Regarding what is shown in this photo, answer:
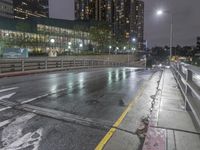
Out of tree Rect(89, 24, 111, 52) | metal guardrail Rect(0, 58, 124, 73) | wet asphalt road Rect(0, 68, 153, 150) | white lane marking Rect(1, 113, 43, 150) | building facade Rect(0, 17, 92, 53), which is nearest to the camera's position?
white lane marking Rect(1, 113, 43, 150)

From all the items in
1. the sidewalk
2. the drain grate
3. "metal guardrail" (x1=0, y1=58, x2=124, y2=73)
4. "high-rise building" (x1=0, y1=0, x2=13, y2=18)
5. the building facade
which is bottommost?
the sidewalk

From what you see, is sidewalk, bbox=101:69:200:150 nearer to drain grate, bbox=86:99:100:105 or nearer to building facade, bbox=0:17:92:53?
drain grate, bbox=86:99:100:105

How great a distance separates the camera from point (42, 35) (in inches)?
3383


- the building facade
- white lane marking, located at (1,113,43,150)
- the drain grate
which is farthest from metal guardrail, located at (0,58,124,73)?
the building facade

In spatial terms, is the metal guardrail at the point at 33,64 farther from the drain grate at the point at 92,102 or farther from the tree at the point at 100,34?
the tree at the point at 100,34

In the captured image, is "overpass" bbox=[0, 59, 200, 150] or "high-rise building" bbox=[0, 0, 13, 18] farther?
"high-rise building" bbox=[0, 0, 13, 18]

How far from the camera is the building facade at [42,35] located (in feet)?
232

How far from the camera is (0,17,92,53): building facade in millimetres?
70569

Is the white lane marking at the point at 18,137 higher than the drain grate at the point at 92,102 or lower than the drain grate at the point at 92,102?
lower

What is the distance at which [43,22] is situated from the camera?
96.1 meters

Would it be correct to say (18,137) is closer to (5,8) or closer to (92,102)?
(92,102)

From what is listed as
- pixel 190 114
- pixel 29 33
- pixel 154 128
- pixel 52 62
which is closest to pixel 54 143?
pixel 154 128

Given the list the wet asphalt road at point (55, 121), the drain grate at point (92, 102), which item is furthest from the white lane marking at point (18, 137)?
the drain grate at point (92, 102)

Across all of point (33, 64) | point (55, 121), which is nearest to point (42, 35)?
point (33, 64)
